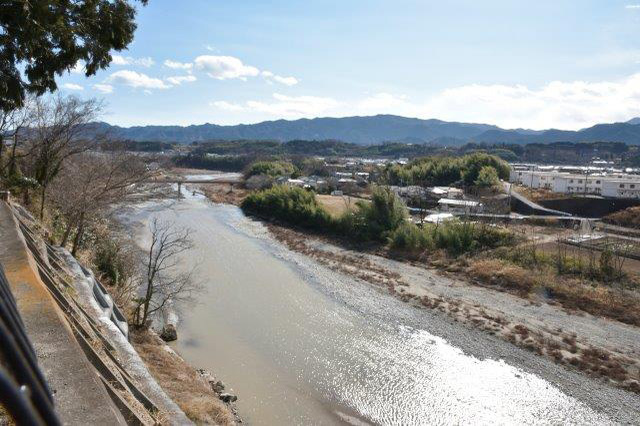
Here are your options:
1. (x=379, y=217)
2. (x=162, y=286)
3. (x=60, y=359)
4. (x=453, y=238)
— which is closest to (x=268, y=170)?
(x=379, y=217)

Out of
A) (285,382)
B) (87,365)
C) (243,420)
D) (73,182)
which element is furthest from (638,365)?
(73,182)

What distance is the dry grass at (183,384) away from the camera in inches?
411

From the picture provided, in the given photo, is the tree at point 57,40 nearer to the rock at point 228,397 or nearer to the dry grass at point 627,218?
the rock at point 228,397

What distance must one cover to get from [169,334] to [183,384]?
429 cm

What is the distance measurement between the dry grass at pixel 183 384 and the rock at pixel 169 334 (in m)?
1.17

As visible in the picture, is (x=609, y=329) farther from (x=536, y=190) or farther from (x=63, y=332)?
(x=536, y=190)

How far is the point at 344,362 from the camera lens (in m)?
15.2

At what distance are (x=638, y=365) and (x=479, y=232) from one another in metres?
16.4

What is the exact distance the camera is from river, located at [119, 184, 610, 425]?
1273 cm

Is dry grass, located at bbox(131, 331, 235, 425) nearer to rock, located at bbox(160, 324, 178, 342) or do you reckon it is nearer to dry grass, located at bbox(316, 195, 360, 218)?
rock, located at bbox(160, 324, 178, 342)

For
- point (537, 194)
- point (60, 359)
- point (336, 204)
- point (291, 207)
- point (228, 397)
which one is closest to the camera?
point (60, 359)

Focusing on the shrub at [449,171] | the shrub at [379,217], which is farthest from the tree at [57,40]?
the shrub at [449,171]

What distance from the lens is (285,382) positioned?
539 inches

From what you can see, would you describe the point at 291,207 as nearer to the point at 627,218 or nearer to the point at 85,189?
the point at 627,218
